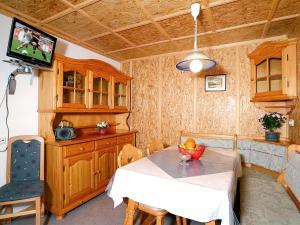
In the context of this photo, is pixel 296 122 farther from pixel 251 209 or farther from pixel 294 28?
pixel 251 209

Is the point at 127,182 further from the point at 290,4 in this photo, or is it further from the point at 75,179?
the point at 290,4

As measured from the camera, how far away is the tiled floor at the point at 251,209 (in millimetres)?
1267

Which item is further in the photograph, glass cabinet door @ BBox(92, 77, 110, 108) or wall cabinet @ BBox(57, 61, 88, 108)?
glass cabinet door @ BBox(92, 77, 110, 108)

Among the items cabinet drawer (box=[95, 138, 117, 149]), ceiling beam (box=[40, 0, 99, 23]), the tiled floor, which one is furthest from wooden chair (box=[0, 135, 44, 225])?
ceiling beam (box=[40, 0, 99, 23])

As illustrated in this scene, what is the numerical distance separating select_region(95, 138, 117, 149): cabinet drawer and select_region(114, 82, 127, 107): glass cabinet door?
73 cm

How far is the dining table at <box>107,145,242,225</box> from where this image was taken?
1.13 metres

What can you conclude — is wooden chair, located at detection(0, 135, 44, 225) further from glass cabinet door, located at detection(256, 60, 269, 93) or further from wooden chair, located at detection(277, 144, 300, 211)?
glass cabinet door, located at detection(256, 60, 269, 93)

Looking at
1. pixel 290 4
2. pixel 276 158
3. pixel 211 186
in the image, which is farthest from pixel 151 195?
pixel 290 4

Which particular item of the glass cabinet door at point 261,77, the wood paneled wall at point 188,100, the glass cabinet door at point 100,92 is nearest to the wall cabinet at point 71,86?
the glass cabinet door at point 100,92

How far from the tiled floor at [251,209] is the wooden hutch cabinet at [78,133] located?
0.49 feet

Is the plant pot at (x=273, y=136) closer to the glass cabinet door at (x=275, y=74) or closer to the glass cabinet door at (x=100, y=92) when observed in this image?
the glass cabinet door at (x=275, y=74)

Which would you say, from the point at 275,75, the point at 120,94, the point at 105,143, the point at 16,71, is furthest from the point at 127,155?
the point at 275,75

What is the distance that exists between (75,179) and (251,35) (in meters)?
3.17

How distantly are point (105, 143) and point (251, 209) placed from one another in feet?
6.79
